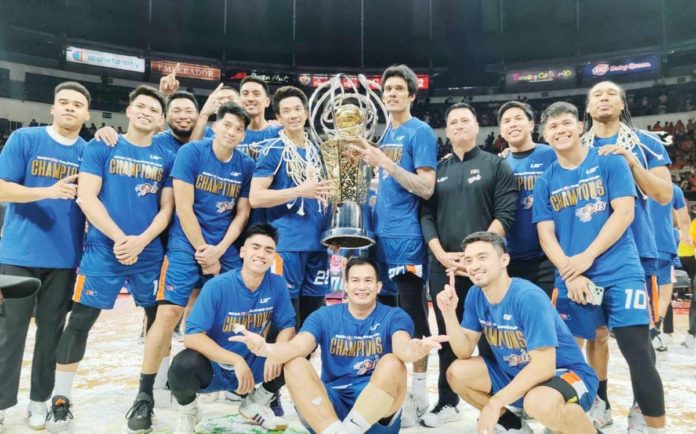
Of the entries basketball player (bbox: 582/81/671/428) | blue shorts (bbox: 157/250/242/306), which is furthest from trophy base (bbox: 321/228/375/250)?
basketball player (bbox: 582/81/671/428)

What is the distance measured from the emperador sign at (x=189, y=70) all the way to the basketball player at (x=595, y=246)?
62.9 ft

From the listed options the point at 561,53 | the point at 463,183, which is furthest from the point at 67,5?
the point at 463,183

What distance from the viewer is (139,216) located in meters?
3.19

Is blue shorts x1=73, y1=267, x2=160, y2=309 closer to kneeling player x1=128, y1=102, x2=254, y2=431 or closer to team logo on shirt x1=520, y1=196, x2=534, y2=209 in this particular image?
kneeling player x1=128, y1=102, x2=254, y2=431

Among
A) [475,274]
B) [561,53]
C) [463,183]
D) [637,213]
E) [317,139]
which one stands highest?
[561,53]

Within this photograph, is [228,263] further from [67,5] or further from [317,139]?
[67,5]

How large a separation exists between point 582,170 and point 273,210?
1927mm

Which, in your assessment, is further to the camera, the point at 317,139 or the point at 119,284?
the point at 317,139

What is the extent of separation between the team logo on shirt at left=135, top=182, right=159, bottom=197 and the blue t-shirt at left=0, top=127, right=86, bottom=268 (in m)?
0.38

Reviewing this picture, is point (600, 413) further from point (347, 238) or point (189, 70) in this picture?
point (189, 70)

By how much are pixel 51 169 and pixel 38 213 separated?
0.28 metres

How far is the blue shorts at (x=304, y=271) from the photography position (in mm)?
3293

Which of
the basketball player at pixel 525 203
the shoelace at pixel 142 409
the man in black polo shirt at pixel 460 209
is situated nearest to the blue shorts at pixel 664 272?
the basketball player at pixel 525 203

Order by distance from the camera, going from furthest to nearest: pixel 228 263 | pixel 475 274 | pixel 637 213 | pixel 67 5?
pixel 67 5 < pixel 228 263 < pixel 637 213 < pixel 475 274
